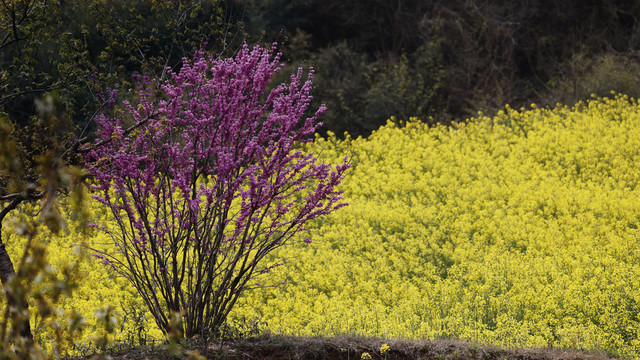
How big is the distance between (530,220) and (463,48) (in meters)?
8.85

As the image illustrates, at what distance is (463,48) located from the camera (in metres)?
16.5

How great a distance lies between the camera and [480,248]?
8281mm

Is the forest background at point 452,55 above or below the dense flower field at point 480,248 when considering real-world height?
above

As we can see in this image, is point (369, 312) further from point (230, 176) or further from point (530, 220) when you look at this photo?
point (530, 220)

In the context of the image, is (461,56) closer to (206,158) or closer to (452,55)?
(452,55)

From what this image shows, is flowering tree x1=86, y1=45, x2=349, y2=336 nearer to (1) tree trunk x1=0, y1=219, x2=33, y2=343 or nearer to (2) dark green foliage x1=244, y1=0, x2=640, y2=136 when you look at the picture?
(1) tree trunk x1=0, y1=219, x2=33, y2=343

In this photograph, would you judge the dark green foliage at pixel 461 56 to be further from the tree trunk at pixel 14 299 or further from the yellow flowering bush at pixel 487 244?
the tree trunk at pixel 14 299

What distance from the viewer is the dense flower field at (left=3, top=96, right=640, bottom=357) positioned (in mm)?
6379

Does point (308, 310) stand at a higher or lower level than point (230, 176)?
lower

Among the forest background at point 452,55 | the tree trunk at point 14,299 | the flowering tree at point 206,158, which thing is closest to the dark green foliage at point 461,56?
the forest background at point 452,55

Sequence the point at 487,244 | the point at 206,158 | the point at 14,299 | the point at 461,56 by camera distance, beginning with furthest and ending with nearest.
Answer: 1. the point at 461,56
2. the point at 487,244
3. the point at 206,158
4. the point at 14,299

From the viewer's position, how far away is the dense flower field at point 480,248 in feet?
20.9

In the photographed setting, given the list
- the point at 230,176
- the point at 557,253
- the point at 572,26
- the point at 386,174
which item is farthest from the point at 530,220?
the point at 572,26

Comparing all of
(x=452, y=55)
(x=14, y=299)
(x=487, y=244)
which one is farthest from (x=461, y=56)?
(x=14, y=299)
